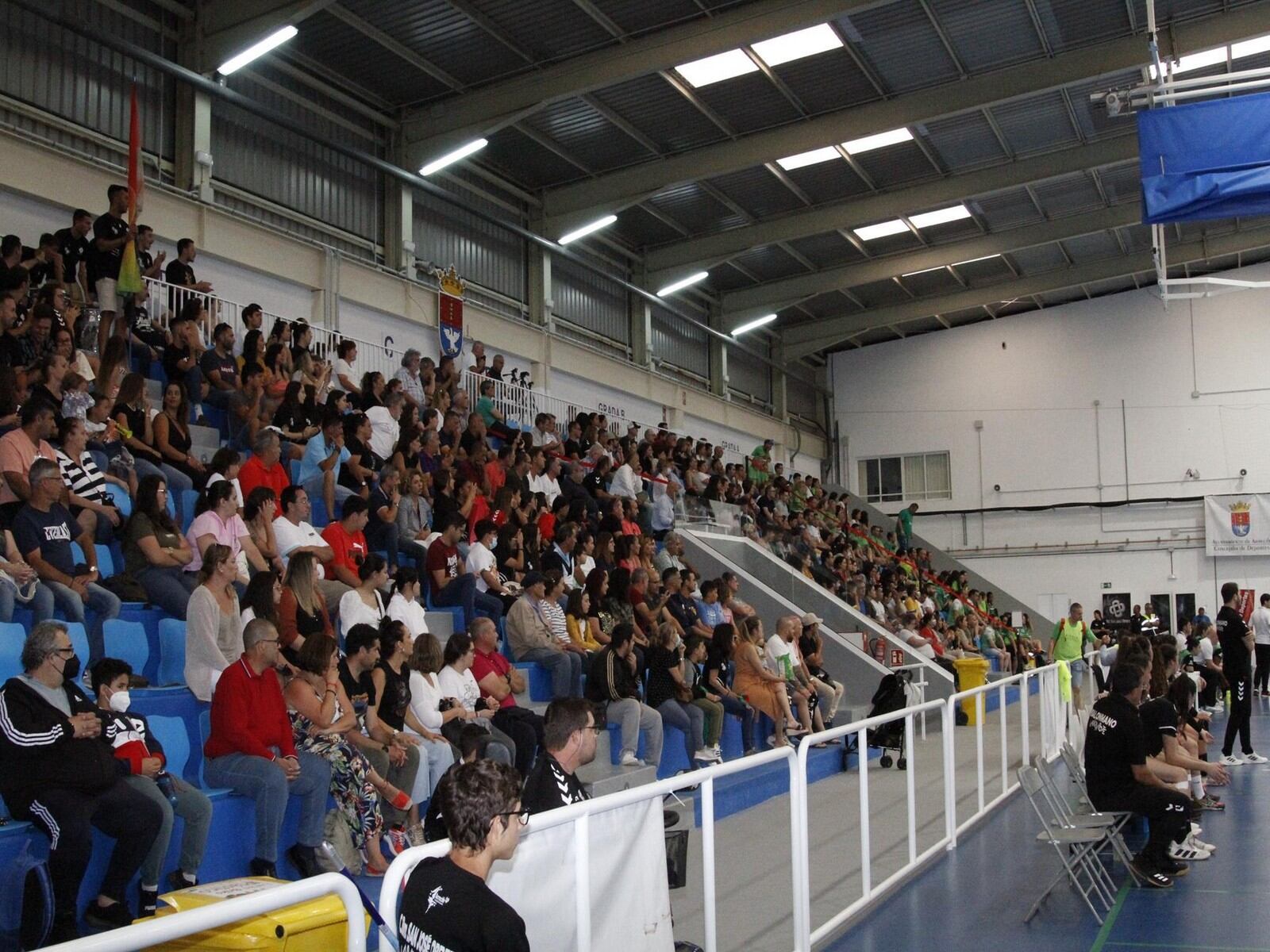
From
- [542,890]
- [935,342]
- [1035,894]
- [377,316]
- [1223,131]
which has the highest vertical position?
[935,342]

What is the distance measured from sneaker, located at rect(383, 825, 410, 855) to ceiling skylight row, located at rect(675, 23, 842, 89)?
12.2 metres

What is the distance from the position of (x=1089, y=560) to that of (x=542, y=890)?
2795 centimetres

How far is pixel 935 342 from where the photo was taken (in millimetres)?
31328

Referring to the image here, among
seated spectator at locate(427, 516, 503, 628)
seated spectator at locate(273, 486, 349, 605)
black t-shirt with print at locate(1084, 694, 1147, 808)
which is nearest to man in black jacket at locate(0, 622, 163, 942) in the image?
seated spectator at locate(273, 486, 349, 605)

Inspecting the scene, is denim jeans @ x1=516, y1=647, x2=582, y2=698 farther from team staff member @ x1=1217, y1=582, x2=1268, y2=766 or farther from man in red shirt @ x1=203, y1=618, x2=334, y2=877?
team staff member @ x1=1217, y1=582, x2=1268, y2=766

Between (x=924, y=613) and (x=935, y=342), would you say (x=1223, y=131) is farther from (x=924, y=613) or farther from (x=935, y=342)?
(x=935, y=342)

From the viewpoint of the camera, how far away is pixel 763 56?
55.9 ft

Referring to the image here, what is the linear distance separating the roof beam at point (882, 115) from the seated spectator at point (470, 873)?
15.9 metres

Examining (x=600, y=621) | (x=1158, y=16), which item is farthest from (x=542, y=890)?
(x=1158, y=16)

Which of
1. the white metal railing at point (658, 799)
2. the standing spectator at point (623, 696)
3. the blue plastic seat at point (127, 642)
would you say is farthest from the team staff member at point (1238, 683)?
the blue plastic seat at point (127, 642)

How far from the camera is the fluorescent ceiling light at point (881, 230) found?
24.0 m

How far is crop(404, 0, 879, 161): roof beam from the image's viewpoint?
1510cm

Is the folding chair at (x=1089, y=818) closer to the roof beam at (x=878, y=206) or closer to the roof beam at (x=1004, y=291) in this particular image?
the roof beam at (x=878, y=206)

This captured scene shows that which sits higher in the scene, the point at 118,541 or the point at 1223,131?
the point at 1223,131
